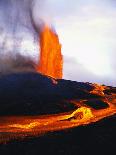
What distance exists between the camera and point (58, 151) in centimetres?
7394

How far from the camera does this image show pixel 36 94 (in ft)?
437

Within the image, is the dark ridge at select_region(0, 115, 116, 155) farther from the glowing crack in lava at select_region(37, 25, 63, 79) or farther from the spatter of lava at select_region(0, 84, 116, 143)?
the glowing crack in lava at select_region(37, 25, 63, 79)

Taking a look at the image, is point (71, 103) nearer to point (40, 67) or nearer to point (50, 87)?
point (50, 87)

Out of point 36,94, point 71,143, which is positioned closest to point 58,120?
point 71,143

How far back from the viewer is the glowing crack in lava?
611ft

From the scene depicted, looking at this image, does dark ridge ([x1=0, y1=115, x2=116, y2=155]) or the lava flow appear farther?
the lava flow

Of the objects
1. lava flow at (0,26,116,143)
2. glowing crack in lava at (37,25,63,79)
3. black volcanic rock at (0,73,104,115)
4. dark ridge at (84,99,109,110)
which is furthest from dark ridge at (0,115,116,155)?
glowing crack in lava at (37,25,63,79)

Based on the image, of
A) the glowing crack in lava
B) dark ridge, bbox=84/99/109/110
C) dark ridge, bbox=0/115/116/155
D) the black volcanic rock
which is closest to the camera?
dark ridge, bbox=0/115/116/155

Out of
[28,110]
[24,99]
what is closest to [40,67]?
[24,99]

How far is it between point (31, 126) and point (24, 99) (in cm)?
3098

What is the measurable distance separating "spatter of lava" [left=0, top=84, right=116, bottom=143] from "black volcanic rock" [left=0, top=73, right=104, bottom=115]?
16.8ft

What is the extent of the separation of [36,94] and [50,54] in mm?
57015

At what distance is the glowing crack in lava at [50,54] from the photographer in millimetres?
186375

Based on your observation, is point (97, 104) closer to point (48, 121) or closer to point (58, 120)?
point (58, 120)
